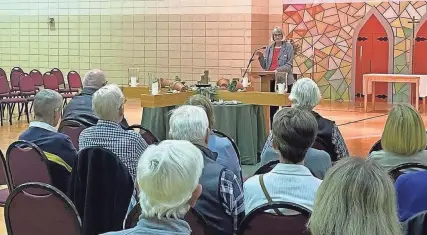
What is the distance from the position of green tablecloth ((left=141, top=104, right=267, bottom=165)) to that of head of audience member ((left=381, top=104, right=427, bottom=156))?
401 centimetres

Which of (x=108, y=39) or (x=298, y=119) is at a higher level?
(x=108, y=39)

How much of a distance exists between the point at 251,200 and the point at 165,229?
850mm

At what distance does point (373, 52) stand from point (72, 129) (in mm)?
10093

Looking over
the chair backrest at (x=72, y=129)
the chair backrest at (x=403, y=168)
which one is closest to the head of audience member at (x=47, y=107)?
the chair backrest at (x=72, y=129)

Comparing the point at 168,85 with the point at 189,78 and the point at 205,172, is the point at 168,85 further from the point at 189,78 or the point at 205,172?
the point at 189,78

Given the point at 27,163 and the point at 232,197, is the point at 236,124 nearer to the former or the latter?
the point at 27,163

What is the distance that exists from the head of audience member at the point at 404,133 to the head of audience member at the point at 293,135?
561 mm

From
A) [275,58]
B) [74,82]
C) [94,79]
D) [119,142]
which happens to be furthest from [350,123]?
[119,142]

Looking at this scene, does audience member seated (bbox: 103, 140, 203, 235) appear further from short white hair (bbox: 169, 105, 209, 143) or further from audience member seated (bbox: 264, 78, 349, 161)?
audience member seated (bbox: 264, 78, 349, 161)

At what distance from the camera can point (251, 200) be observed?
107 inches

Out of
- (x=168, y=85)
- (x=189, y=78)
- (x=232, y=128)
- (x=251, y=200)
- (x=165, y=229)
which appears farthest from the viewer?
(x=189, y=78)

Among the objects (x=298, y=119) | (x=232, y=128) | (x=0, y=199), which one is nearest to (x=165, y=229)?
(x=298, y=119)

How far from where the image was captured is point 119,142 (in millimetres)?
3566

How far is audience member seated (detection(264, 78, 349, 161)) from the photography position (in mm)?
4438
